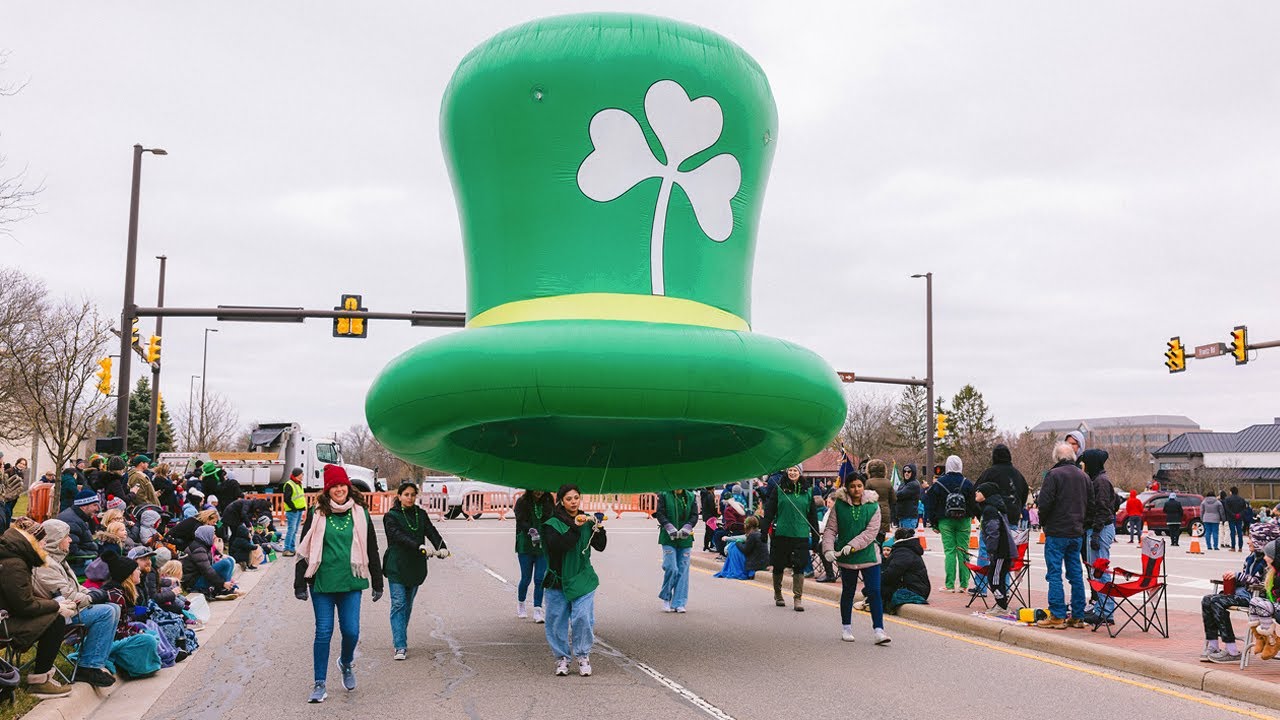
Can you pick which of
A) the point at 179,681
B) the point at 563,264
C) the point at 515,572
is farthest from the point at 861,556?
the point at 515,572

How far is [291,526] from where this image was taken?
916 inches

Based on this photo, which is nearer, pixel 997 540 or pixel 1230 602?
pixel 1230 602

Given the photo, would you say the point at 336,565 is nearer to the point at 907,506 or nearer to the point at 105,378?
the point at 907,506

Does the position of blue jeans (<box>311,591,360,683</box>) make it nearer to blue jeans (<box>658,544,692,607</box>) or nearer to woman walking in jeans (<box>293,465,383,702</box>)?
→ woman walking in jeans (<box>293,465,383,702</box>)

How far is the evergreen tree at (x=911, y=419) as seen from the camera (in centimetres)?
8531

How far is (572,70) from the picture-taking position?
8812mm

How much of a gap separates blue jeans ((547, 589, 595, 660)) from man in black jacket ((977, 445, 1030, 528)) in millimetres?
5664

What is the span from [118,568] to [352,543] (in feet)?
7.56

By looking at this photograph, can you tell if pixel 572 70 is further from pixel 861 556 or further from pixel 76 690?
pixel 76 690

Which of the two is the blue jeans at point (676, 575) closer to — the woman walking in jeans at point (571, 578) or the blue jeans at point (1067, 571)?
the woman walking in jeans at point (571, 578)

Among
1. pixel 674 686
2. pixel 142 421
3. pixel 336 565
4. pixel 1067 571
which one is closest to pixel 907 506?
pixel 1067 571

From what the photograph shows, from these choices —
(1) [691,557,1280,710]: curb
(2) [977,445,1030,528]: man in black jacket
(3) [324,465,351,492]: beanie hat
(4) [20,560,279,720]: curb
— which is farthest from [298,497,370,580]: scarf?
(2) [977,445,1030,528]: man in black jacket

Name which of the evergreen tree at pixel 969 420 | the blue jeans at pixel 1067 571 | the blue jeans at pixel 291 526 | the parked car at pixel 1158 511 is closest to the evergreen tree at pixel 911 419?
the evergreen tree at pixel 969 420

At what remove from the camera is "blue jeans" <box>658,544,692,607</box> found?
1288cm
